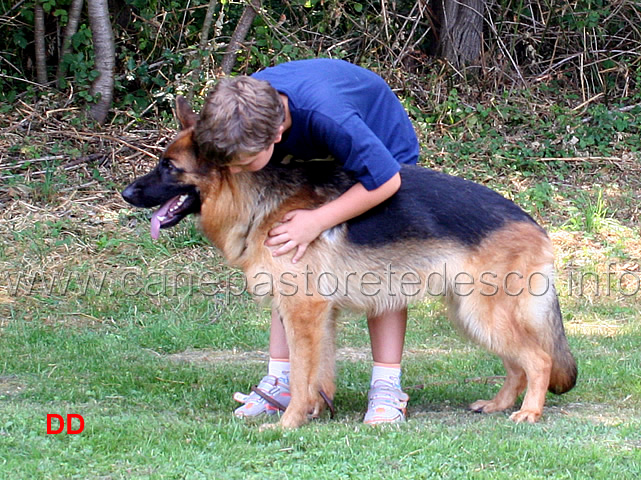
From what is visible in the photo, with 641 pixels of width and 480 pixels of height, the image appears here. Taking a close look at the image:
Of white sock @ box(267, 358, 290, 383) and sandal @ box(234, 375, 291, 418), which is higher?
white sock @ box(267, 358, 290, 383)

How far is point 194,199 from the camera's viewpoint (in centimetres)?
416

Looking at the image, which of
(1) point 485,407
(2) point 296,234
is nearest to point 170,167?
(2) point 296,234

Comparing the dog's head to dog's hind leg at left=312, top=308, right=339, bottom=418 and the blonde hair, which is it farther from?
dog's hind leg at left=312, top=308, right=339, bottom=418

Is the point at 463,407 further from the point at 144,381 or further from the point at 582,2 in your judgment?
the point at 582,2

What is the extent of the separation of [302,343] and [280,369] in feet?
1.80

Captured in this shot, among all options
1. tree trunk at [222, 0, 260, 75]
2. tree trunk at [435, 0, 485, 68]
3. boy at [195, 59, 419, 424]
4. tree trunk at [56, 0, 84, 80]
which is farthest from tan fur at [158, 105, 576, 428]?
tree trunk at [435, 0, 485, 68]

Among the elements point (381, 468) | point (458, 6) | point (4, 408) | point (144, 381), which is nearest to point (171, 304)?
point (144, 381)

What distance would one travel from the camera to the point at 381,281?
14.2 ft

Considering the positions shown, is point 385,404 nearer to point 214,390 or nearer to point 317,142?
point 214,390

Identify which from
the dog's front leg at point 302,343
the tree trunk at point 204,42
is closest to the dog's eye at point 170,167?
the dog's front leg at point 302,343

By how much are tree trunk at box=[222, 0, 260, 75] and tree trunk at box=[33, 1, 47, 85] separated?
2212 mm

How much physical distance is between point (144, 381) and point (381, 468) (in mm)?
2146

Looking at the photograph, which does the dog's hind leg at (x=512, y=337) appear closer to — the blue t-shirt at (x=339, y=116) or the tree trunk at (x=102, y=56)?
the blue t-shirt at (x=339, y=116)

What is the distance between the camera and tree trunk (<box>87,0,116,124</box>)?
930 centimetres
